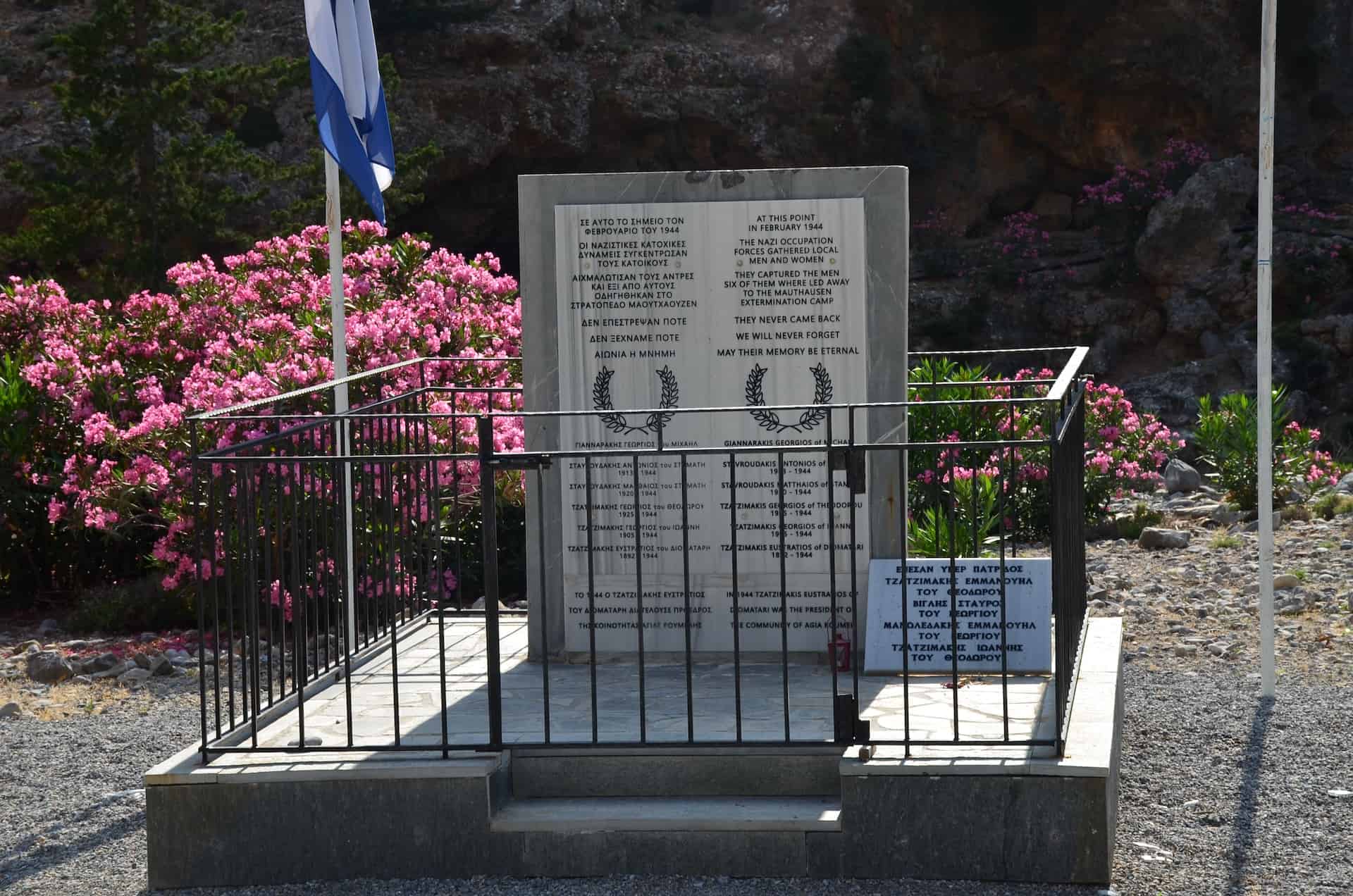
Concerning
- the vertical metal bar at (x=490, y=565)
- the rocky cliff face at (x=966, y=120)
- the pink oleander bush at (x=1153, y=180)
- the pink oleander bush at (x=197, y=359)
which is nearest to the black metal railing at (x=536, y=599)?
the vertical metal bar at (x=490, y=565)

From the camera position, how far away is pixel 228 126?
22875 millimetres

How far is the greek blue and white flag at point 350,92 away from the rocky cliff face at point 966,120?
55.5 ft

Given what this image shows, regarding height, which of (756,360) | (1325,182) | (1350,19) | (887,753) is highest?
(1350,19)

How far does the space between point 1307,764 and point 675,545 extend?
2324 millimetres

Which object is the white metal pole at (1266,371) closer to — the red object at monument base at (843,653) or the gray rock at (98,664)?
the red object at monument base at (843,653)

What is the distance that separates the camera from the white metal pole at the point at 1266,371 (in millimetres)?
6145

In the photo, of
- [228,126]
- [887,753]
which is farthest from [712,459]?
[228,126]

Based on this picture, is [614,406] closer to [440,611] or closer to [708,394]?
[708,394]

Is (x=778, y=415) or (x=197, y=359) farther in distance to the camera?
(x=197, y=359)

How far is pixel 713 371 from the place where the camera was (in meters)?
5.77

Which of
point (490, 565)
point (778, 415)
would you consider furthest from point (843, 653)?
point (490, 565)

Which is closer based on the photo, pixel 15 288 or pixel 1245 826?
pixel 1245 826

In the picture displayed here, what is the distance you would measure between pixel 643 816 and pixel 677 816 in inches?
3.7

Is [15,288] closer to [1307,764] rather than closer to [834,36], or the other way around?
[1307,764]
